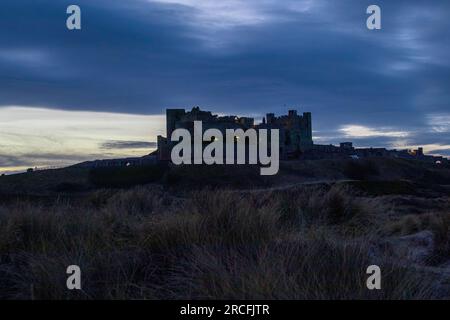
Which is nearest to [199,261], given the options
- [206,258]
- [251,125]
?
→ [206,258]

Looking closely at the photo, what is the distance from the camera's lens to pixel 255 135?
7350 cm

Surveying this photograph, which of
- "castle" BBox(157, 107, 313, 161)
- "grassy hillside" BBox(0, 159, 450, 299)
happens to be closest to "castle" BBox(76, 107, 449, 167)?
"castle" BBox(157, 107, 313, 161)

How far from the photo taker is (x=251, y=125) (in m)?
84.8

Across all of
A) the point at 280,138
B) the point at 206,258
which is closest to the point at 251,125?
the point at 280,138

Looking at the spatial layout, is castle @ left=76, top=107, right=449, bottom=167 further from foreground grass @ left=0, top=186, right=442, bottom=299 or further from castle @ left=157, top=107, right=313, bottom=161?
foreground grass @ left=0, top=186, right=442, bottom=299

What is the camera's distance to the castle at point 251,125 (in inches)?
3017

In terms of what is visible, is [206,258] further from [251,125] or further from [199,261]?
[251,125]

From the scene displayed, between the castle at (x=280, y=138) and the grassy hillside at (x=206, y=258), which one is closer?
the grassy hillside at (x=206, y=258)

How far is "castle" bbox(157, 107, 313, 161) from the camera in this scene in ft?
251

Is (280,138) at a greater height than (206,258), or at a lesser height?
greater

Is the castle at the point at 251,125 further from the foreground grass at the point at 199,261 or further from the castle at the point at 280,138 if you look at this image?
the foreground grass at the point at 199,261

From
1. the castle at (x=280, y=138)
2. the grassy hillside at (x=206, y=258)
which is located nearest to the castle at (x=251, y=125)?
the castle at (x=280, y=138)

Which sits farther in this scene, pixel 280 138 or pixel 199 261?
pixel 280 138
